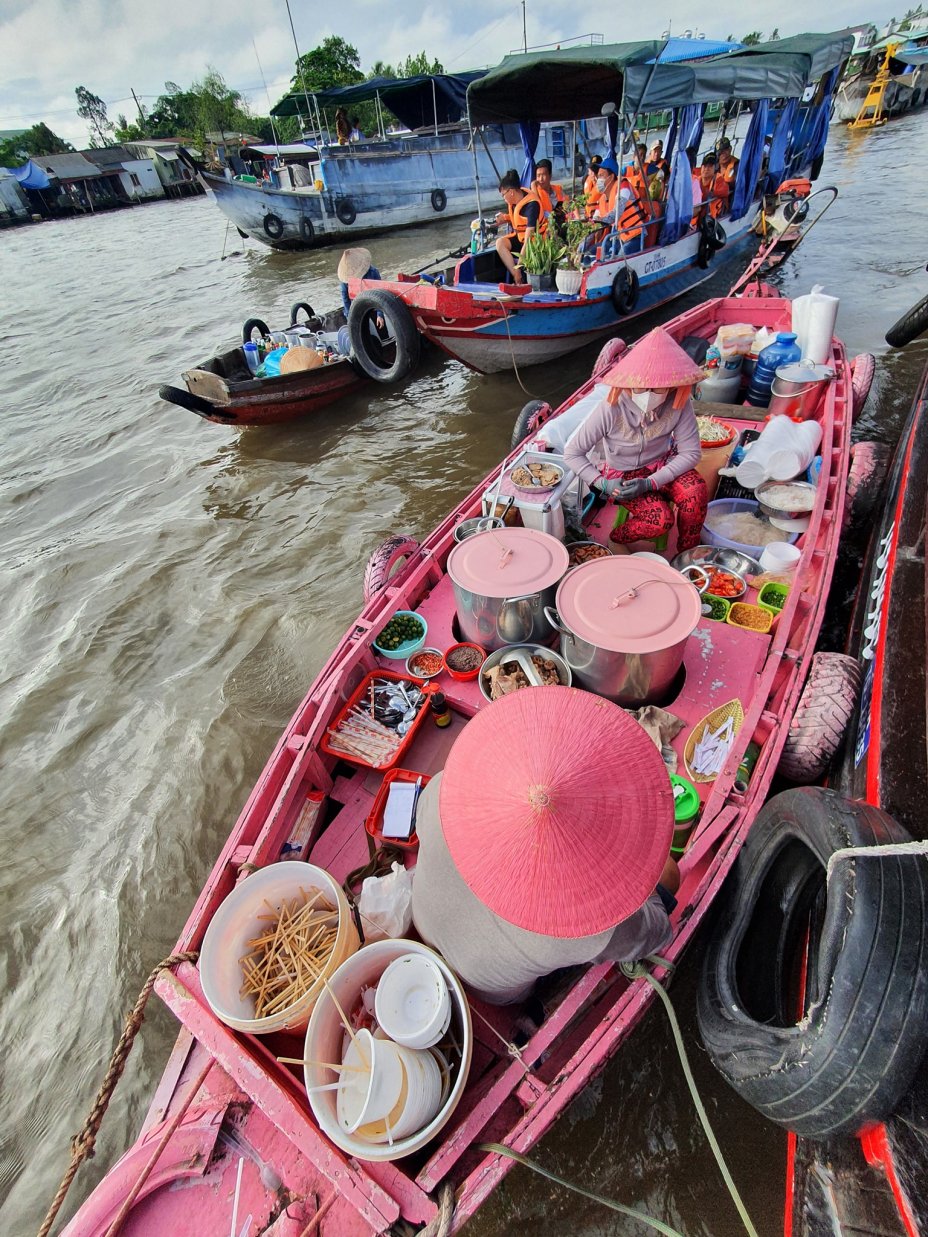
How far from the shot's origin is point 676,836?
266 cm

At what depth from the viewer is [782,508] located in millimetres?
4156

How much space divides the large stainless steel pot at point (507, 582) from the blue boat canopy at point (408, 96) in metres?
16.2

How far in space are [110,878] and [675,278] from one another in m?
12.1

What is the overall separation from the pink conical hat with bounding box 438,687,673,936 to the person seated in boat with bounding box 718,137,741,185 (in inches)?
561

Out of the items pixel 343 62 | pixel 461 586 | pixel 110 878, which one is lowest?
pixel 110 878

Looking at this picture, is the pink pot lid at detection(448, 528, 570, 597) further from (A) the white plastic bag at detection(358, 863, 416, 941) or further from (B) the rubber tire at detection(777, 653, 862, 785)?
(B) the rubber tire at detection(777, 653, 862, 785)

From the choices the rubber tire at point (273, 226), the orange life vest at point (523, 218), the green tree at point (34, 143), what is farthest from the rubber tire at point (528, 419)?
the green tree at point (34, 143)

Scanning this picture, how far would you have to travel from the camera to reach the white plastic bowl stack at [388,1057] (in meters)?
1.67

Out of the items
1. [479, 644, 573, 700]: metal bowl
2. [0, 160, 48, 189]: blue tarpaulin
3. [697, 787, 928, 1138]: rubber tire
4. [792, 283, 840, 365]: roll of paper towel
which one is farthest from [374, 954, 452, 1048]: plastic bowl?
[0, 160, 48, 189]: blue tarpaulin

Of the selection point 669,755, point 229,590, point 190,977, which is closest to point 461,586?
point 669,755

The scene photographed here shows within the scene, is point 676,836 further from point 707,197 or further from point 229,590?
point 707,197

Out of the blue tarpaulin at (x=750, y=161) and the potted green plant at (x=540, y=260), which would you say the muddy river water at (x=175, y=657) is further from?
the blue tarpaulin at (x=750, y=161)

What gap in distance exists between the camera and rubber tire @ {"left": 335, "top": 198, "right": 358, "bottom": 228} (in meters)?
20.2

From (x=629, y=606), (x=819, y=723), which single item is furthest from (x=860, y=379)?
(x=629, y=606)
